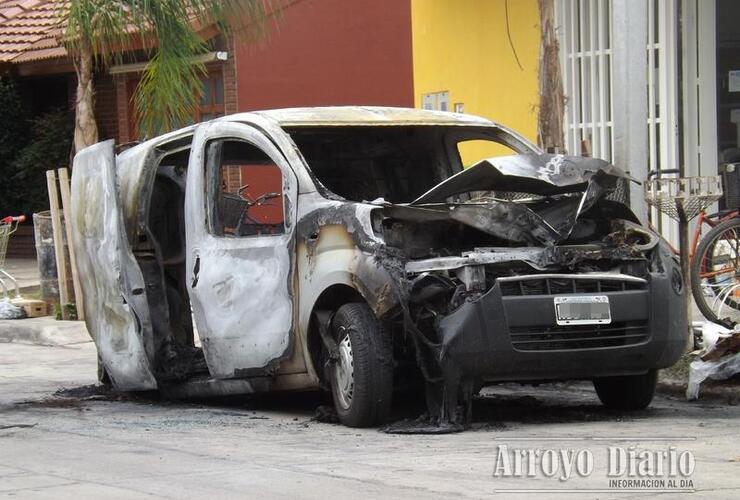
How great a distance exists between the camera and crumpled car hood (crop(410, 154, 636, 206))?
779 centimetres

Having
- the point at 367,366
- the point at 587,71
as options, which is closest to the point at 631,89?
the point at 367,366

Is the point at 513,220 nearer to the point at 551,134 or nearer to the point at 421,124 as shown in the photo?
the point at 421,124

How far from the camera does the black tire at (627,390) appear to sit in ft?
26.8

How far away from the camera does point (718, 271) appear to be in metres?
10.6

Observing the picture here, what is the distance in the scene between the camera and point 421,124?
29.3 feet

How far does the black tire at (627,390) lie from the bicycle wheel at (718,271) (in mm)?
2320

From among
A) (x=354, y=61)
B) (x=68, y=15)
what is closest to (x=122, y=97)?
(x=354, y=61)

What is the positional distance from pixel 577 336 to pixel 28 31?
645 inches

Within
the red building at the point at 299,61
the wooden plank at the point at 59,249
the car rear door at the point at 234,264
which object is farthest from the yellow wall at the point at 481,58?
the car rear door at the point at 234,264

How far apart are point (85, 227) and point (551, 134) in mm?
3569

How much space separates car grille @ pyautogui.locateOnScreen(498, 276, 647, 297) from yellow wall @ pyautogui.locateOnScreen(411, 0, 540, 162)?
6.32 meters

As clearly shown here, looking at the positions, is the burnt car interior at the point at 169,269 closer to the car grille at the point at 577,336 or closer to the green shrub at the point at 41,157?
the car grille at the point at 577,336

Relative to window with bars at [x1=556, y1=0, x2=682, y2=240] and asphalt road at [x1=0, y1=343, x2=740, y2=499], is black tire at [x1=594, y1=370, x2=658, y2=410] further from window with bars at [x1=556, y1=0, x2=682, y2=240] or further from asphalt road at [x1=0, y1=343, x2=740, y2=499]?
window with bars at [x1=556, y1=0, x2=682, y2=240]

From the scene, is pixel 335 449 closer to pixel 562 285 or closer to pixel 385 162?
pixel 562 285
